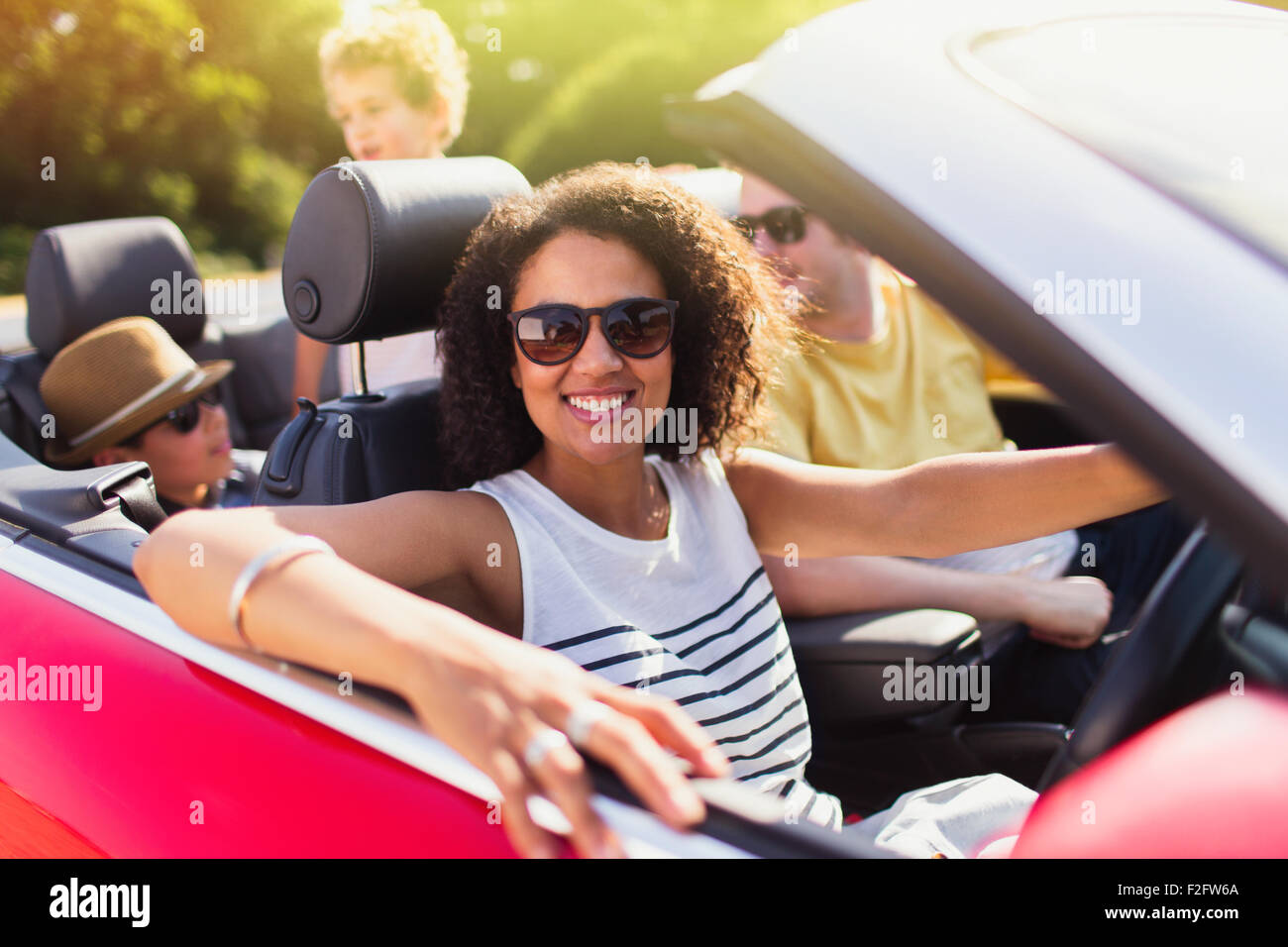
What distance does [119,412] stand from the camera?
284 centimetres

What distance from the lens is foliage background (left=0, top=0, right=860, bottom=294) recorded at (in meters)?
17.4

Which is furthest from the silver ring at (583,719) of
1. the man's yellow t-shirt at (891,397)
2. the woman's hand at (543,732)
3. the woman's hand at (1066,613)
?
the woman's hand at (1066,613)

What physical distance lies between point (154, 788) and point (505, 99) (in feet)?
71.0

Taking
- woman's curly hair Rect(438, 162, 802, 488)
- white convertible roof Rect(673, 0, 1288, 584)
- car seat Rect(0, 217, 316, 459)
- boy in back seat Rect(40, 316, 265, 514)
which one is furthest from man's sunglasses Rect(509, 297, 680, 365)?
car seat Rect(0, 217, 316, 459)

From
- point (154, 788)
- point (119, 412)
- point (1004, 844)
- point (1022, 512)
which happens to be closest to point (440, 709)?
point (154, 788)

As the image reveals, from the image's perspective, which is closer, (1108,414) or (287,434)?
(1108,414)

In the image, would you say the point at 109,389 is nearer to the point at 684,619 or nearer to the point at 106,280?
the point at 106,280

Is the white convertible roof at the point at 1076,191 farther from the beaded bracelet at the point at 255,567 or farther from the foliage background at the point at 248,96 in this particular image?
the foliage background at the point at 248,96

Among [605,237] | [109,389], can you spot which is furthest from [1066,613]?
[109,389]

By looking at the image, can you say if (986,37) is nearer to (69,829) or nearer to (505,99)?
(69,829)

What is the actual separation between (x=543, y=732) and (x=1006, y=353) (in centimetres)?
50

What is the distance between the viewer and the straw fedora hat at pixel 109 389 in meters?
2.82

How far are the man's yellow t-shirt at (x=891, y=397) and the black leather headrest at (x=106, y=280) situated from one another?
6.80 feet

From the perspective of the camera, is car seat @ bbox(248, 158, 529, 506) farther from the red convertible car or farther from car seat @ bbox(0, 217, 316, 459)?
car seat @ bbox(0, 217, 316, 459)
